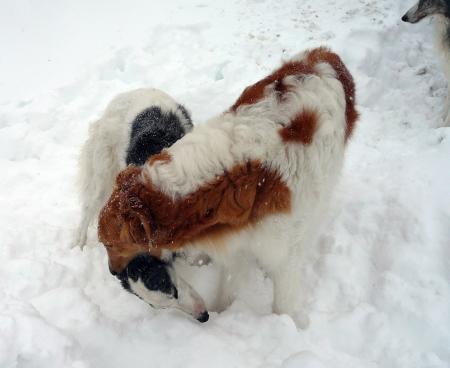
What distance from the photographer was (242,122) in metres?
2.96

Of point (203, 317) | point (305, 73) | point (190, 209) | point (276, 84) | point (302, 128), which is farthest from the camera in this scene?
point (203, 317)

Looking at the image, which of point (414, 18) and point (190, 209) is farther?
point (414, 18)

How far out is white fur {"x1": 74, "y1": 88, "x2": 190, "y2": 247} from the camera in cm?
441

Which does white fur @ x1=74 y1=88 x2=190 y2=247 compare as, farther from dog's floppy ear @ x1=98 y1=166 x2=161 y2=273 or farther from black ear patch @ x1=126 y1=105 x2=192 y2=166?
dog's floppy ear @ x1=98 y1=166 x2=161 y2=273

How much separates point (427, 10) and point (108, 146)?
17.1 feet

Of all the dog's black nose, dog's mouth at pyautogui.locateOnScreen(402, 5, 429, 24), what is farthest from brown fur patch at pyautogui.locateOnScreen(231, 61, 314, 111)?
dog's mouth at pyautogui.locateOnScreen(402, 5, 429, 24)

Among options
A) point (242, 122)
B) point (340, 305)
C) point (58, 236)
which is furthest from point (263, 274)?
point (58, 236)

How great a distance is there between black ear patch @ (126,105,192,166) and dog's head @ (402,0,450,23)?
447 cm

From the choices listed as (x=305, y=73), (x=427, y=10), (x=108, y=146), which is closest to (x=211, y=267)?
(x=108, y=146)

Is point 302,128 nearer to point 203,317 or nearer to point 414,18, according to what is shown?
point 203,317

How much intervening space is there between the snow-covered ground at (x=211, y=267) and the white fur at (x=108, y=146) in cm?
42

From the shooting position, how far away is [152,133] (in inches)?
159

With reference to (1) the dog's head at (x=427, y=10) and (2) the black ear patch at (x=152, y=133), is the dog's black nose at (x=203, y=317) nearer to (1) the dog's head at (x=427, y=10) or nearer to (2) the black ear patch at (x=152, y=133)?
(2) the black ear patch at (x=152, y=133)

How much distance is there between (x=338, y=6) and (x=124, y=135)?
5960mm
